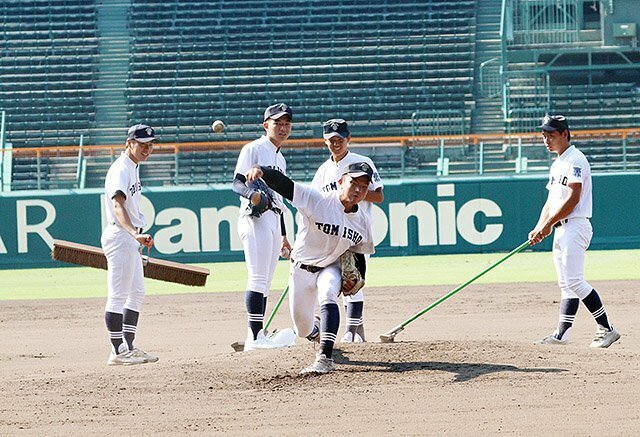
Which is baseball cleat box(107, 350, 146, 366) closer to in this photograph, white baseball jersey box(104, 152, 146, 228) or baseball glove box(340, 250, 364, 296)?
white baseball jersey box(104, 152, 146, 228)

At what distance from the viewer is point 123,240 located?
982 centimetres

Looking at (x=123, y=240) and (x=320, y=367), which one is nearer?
(x=320, y=367)

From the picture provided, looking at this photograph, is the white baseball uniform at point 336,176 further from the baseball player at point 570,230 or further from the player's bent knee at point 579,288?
the player's bent knee at point 579,288

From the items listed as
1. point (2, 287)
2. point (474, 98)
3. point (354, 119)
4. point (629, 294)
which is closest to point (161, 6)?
point (354, 119)

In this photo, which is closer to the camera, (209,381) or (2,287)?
(209,381)

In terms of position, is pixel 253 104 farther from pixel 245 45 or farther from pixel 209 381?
pixel 209 381

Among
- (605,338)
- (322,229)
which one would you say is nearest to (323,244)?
(322,229)

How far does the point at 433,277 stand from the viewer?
58.8 ft

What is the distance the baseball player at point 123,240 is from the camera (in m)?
9.80

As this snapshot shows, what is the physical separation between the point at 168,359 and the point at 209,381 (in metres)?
2.21

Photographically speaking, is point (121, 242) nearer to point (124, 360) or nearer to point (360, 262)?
point (124, 360)

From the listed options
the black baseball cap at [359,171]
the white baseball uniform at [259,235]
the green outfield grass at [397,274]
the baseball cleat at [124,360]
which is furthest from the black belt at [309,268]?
the green outfield grass at [397,274]

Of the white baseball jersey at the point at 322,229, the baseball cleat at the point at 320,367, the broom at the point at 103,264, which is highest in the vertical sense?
the white baseball jersey at the point at 322,229

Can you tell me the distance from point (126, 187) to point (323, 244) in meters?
2.20
